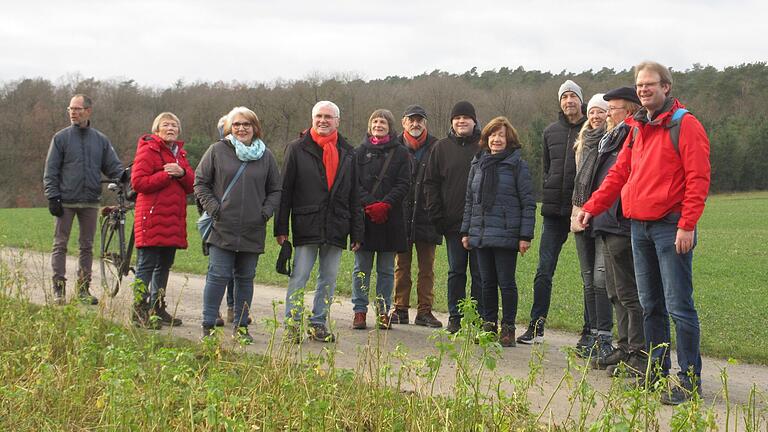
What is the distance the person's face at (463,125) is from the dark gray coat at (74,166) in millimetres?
4213

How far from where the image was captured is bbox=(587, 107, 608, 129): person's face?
24.0 feet

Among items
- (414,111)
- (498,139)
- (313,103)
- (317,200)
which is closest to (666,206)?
(498,139)

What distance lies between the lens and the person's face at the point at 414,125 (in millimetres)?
9438

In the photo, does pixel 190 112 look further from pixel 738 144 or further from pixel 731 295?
pixel 731 295

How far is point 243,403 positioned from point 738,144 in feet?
267

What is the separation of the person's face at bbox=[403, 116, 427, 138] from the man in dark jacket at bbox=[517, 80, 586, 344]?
181cm

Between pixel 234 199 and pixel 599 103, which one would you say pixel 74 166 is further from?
pixel 599 103

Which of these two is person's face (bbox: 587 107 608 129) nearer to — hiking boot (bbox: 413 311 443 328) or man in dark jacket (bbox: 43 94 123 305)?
hiking boot (bbox: 413 311 443 328)

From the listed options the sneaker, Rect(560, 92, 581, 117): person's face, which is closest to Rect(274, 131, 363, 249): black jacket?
the sneaker

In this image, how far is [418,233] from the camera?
936 centimetres

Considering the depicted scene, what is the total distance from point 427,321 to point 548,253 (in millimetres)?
1784

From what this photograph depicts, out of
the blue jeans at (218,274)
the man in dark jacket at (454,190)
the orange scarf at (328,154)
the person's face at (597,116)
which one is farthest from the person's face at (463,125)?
the blue jeans at (218,274)

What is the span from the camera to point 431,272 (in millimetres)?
9516

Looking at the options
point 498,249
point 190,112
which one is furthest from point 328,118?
point 190,112
